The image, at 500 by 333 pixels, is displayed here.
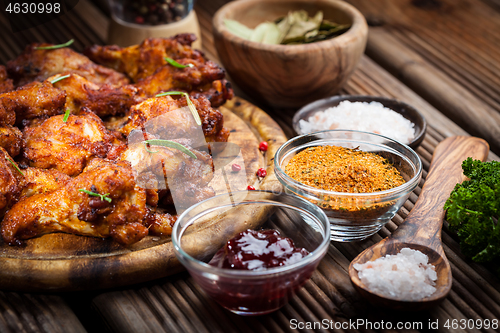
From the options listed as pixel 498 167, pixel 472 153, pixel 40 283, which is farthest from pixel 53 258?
pixel 472 153

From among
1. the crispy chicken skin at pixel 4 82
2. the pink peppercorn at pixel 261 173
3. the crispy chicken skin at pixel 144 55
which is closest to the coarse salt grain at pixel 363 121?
the pink peppercorn at pixel 261 173

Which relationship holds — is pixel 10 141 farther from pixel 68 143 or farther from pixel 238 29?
pixel 238 29

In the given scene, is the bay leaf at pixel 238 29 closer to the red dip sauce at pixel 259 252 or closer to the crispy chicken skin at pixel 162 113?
the crispy chicken skin at pixel 162 113

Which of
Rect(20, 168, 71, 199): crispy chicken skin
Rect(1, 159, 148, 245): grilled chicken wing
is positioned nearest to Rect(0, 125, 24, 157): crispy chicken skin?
Rect(20, 168, 71, 199): crispy chicken skin

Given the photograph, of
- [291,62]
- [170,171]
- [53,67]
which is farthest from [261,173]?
[53,67]

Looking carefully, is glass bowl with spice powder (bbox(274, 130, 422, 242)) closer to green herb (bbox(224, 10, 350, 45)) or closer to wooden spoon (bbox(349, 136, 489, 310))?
wooden spoon (bbox(349, 136, 489, 310))

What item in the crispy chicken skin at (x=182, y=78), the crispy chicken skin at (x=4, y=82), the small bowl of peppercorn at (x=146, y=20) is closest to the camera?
the crispy chicken skin at (x=4, y=82)

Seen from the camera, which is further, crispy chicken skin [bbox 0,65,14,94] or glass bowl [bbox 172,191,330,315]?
crispy chicken skin [bbox 0,65,14,94]
